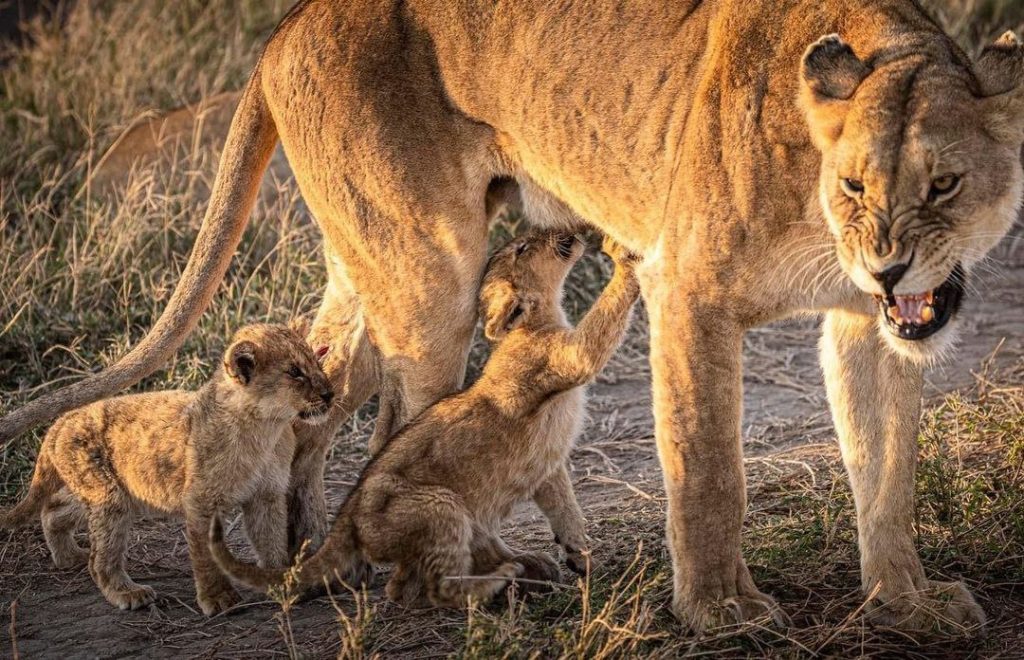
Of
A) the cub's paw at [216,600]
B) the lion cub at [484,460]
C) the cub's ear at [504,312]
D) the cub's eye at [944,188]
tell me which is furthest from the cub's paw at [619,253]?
the cub's paw at [216,600]

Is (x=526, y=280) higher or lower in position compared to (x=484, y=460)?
higher

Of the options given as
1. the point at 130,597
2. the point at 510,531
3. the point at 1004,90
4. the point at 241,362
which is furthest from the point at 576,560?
the point at 1004,90

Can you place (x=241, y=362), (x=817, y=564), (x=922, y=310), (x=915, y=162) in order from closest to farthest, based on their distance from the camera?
1. (x=915, y=162)
2. (x=922, y=310)
3. (x=817, y=564)
4. (x=241, y=362)

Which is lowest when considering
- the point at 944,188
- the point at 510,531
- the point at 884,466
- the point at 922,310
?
the point at 510,531

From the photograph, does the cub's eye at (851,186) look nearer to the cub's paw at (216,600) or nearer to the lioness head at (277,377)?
the lioness head at (277,377)

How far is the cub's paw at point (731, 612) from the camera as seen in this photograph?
4.07m

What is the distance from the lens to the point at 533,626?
4.00 m

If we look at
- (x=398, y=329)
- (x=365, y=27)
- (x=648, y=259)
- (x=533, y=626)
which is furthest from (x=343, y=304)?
(x=533, y=626)

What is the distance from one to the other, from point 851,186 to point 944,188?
23cm

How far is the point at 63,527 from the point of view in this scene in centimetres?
496

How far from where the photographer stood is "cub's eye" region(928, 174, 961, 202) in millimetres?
3707

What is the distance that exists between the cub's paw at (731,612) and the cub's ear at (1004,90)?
1.45 meters

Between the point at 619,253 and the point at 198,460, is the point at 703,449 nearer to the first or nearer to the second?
the point at 619,253

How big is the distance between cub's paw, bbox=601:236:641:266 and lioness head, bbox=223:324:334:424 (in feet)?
3.40
